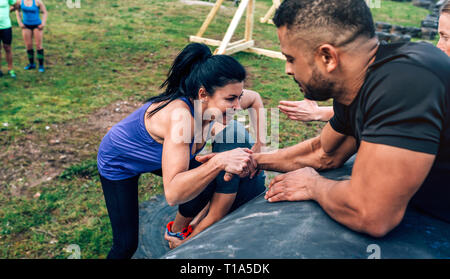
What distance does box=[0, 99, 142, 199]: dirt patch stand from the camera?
3.95m

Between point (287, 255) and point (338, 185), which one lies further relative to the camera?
point (338, 185)

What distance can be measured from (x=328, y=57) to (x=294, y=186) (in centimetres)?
70

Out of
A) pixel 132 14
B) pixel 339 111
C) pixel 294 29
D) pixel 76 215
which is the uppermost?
pixel 294 29

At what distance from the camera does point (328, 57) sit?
1.66 meters

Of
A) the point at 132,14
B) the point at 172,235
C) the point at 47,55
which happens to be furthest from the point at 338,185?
the point at 132,14

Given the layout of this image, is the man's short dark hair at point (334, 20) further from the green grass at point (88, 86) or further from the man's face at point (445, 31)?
the green grass at point (88, 86)

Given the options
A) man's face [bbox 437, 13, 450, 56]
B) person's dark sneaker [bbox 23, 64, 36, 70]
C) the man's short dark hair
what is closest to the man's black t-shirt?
the man's short dark hair

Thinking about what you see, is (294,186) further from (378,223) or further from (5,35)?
(5,35)

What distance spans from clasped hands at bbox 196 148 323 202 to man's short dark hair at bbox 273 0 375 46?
71 cm

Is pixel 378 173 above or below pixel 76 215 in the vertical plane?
above

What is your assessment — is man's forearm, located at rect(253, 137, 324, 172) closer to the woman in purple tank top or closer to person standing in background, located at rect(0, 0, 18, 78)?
the woman in purple tank top

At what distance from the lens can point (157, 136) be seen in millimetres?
2500
